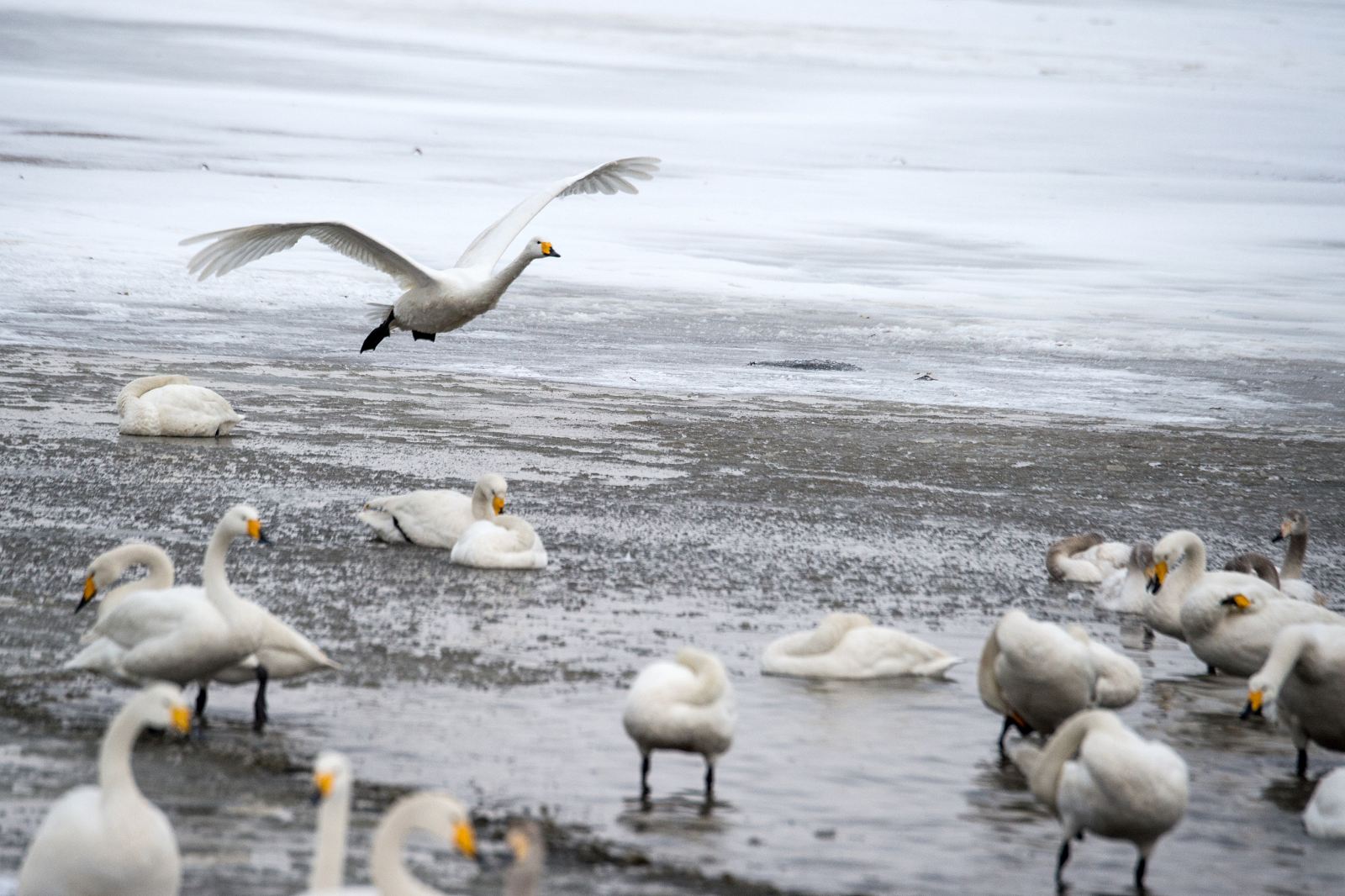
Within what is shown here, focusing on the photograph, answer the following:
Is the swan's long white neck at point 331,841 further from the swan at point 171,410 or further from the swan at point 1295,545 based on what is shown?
the swan at point 171,410

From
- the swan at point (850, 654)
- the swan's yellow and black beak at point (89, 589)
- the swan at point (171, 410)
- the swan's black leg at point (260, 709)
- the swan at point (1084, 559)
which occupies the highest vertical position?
the swan at point (171, 410)

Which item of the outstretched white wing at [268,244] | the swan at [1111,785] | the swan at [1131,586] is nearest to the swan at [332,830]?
the swan at [1111,785]

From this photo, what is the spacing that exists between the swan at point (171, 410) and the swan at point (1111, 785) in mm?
7360

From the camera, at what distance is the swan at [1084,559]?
332 inches

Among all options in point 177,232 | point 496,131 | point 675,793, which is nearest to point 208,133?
point 496,131

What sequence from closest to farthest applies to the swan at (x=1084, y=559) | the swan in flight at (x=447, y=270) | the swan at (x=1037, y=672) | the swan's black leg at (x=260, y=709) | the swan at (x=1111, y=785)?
the swan at (x=1111, y=785) < the swan's black leg at (x=260, y=709) < the swan at (x=1037, y=672) < the swan at (x=1084, y=559) < the swan in flight at (x=447, y=270)

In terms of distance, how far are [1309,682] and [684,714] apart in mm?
2219

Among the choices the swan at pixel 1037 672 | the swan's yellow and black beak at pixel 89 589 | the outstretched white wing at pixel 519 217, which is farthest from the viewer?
the outstretched white wing at pixel 519 217

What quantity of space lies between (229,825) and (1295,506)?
7.88 meters

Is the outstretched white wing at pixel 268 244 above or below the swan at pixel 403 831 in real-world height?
above

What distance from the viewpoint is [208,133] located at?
35.2 m

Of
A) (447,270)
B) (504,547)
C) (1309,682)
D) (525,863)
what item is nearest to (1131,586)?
(1309,682)

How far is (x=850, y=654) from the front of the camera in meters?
6.62

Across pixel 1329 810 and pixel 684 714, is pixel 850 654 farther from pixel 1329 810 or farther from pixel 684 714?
pixel 1329 810
